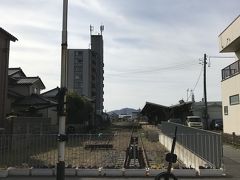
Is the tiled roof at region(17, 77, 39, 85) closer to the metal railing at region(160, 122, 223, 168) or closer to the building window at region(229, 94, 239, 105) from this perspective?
the building window at region(229, 94, 239, 105)

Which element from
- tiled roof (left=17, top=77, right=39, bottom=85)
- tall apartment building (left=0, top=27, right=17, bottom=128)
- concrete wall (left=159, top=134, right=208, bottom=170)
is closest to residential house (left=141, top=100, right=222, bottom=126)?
tiled roof (left=17, top=77, right=39, bottom=85)

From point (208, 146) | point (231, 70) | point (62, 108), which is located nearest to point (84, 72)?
point (231, 70)

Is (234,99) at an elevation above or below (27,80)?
below

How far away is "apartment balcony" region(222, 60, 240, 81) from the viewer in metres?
30.4

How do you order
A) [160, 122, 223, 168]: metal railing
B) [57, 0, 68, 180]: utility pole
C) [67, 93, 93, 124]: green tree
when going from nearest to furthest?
[57, 0, 68, 180]: utility pole < [160, 122, 223, 168]: metal railing < [67, 93, 93, 124]: green tree

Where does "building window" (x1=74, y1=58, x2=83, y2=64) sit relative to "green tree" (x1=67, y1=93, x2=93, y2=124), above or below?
above

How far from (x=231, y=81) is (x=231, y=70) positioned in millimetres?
809

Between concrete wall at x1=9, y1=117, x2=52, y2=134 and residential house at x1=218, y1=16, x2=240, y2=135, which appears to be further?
residential house at x1=218, y1=16, x2=240, y2=135

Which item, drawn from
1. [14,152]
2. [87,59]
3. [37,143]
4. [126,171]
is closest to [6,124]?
[37,143]

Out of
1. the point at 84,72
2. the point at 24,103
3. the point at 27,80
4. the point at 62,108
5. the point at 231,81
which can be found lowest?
the point at 62,108

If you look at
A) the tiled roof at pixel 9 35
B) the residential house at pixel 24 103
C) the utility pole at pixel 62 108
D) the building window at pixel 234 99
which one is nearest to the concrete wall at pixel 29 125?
the residential house at pixel 24 103

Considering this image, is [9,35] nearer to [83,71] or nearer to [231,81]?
[231,81]

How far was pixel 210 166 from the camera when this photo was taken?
601 inches

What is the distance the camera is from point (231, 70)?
32.5 m
